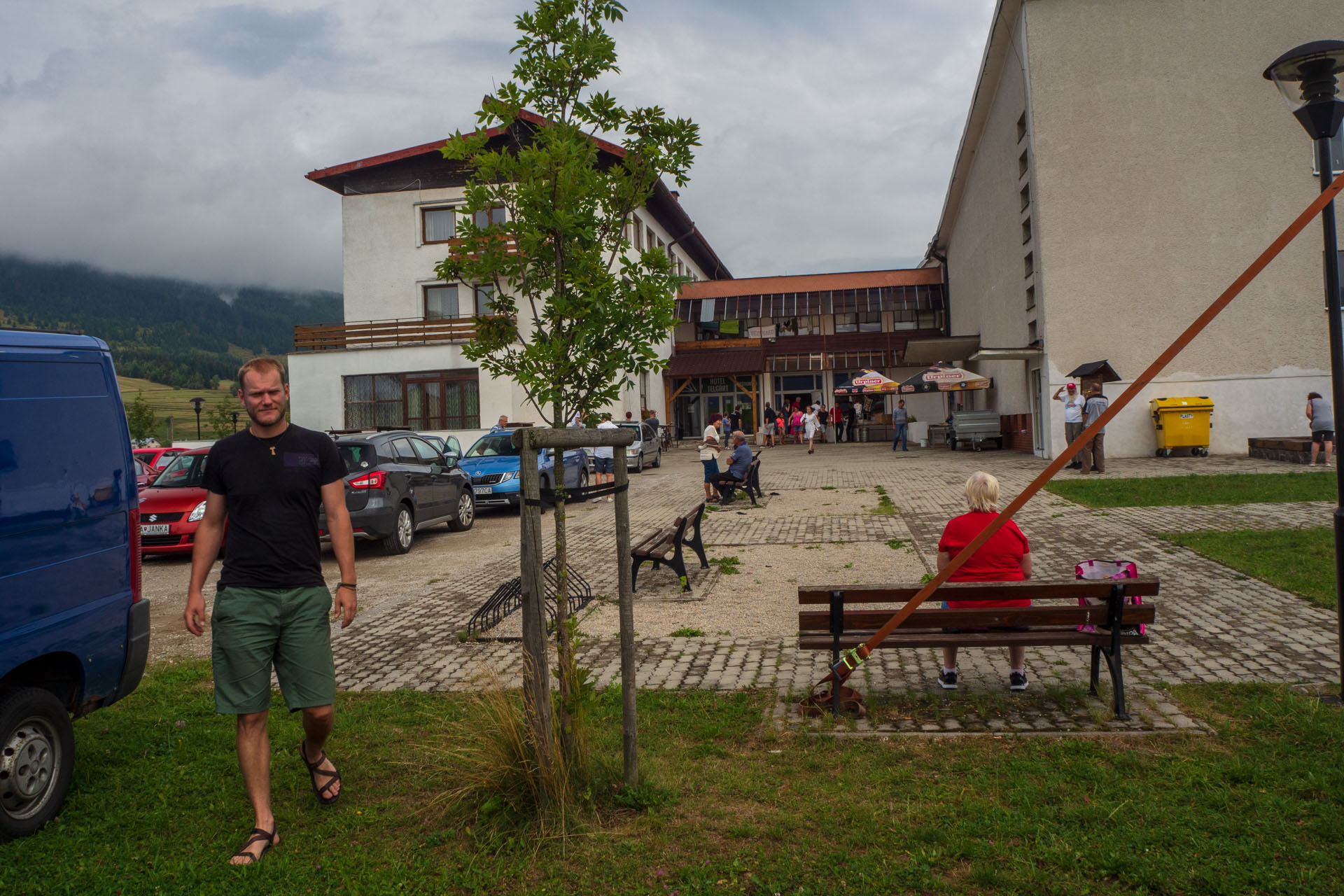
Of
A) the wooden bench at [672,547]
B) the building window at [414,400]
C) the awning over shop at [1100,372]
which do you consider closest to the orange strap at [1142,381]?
the wooden bench at [672,547]

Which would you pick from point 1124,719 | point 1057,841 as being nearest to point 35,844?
point 1057,841

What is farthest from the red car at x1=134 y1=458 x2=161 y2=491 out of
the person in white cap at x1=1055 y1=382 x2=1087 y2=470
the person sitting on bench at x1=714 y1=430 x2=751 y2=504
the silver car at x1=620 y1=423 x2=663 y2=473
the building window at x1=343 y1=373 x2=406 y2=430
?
the person in white cap at x1=1055 y1=382 x2=1087 y2=470

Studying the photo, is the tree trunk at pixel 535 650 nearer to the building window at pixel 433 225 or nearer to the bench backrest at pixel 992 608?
the bench backrest at pixel 992 608

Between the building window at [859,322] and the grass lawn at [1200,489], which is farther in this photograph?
the building window at [859,322]

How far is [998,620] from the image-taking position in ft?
16.4

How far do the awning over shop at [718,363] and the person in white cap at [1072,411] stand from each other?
68.4 ft

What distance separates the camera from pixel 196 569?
371cm

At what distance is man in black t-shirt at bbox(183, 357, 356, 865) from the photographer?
12.0 feet

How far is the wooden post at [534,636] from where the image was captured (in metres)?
3.72

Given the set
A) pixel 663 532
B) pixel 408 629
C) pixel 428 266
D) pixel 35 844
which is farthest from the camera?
pixel 428 266

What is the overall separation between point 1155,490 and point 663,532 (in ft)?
29.7

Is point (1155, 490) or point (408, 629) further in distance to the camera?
point (1155, 490)

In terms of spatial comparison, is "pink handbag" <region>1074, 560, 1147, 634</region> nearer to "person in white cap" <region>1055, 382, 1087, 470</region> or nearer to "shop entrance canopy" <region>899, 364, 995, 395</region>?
"person in white cap" <region>1055, 382, 1087, 470</region>

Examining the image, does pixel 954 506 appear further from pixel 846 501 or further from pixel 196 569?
pixel 196 569
